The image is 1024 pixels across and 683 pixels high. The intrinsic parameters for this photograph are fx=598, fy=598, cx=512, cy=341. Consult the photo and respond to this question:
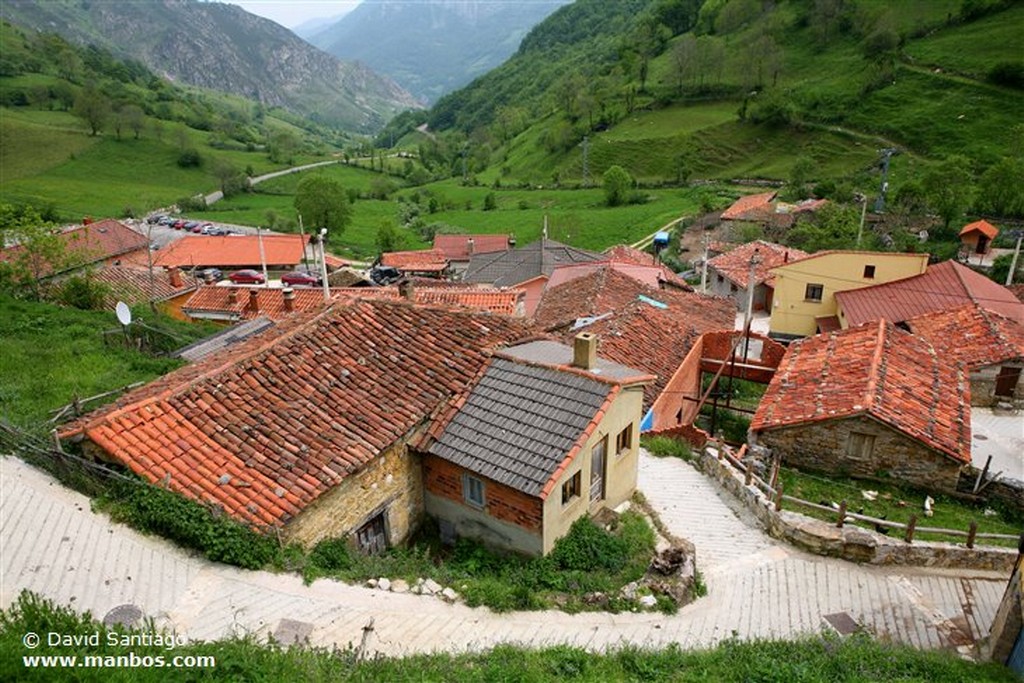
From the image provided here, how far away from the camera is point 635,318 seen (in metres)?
23.0

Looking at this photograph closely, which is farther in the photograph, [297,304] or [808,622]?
[297,304]

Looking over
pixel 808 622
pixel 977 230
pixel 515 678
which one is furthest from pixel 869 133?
pixel 515 678

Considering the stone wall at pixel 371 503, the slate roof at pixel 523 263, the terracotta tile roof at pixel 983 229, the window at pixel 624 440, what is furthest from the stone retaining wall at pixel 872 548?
the terracotta tile roof at pixel 983 229

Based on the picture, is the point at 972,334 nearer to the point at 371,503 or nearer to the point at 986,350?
the point at 986,350

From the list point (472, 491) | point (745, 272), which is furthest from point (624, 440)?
point (745, 272)

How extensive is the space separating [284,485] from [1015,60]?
332 ft

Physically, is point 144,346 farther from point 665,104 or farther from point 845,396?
point 665,104

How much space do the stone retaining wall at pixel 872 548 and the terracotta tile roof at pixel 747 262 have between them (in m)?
26.6

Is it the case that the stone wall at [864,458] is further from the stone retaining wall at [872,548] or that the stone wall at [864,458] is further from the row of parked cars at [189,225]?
the row of parked cars at [189,225]

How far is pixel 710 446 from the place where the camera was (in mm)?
17391

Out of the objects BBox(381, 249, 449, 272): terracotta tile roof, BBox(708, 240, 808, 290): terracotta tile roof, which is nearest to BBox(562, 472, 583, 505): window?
BBox(708, 240, 808, 290): terracotta tile roof

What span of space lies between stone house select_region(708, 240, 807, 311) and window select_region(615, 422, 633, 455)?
87.3ft

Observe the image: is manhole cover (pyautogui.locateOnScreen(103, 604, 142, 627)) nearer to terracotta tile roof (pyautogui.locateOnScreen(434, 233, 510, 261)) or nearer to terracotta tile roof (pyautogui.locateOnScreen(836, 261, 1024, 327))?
terracotta tile roof (pyautogui.locateOnScreen(836, 261, 1024, 327))

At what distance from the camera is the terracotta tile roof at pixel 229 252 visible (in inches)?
2249
